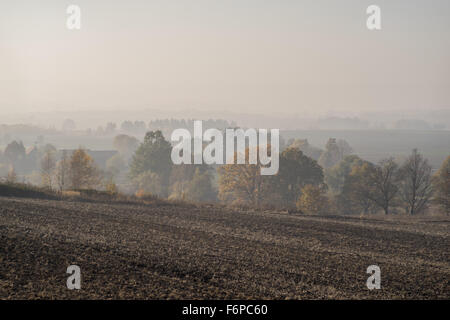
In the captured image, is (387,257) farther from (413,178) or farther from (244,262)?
(413,178)

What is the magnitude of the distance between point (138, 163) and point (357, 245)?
69354 millimetres

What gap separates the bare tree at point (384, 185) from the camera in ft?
184

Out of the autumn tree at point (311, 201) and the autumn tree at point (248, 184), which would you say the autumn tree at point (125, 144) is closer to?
the autumn tree at point (248, 184)

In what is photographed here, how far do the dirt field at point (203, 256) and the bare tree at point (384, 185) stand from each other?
101 ft

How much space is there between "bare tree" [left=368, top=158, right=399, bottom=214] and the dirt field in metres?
30.8

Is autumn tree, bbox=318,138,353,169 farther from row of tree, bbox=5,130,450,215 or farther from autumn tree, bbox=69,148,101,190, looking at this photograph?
autumn tree, bbox=69,148,101,190

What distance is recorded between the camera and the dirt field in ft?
37.7

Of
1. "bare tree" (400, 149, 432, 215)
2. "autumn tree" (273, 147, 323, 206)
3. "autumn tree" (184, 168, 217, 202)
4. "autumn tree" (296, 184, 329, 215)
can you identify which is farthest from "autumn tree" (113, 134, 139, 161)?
"bare tree" (400, 149, 432, 215)

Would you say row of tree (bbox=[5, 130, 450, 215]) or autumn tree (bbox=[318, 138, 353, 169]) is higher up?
autumn tree (bbox=[318, 138, 353, 169])

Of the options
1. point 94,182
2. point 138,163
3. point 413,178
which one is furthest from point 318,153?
point 94,182

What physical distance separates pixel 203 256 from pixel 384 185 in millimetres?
46600

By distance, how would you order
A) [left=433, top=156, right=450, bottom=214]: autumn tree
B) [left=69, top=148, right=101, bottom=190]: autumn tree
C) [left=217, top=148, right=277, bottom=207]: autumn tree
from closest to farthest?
1. [left=433, top=156, right=450, bottom=214]: autumn tree
2. [left=69, top=148, right=101, bottom=190]: autumn tree
3. [left=217, top=148, right=277, bottom=207]: autumn tree

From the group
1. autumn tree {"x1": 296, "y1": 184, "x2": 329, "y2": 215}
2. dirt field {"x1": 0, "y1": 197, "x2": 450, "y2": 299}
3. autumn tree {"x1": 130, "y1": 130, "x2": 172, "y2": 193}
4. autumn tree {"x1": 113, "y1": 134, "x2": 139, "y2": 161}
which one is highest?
autumn tree {"x1": 113, "y1": 134, "x2": 139, "y2": 161}

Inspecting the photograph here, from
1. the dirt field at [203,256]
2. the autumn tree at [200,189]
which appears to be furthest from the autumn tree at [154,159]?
the dirt field at [203,256]
